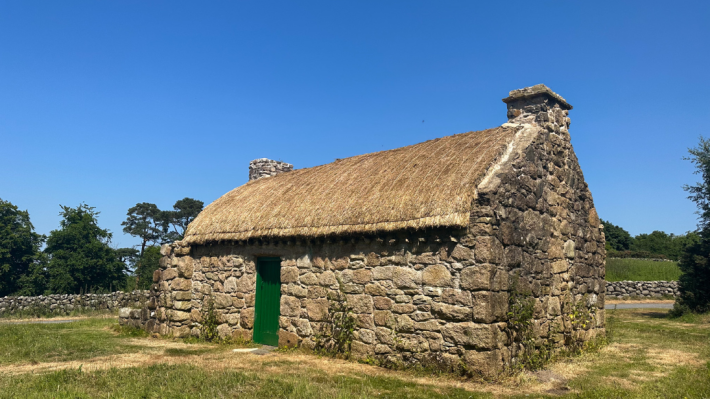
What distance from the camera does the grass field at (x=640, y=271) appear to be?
26.8 metres

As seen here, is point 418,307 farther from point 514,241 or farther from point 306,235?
point 306,235

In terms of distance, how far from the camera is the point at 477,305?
7059mm

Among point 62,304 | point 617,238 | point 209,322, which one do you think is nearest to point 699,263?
point 209,322

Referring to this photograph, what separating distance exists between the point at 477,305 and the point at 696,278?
46.0ft

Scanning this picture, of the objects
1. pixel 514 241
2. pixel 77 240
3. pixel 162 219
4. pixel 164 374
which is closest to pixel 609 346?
pixel 514 241

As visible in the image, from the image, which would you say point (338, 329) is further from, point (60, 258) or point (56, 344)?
point (60, 258)

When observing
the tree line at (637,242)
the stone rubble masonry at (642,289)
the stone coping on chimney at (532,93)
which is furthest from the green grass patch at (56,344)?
the tree line at (637,242)

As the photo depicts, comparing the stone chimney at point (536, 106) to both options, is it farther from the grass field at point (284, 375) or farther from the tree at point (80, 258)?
the tree at point (80, 258)

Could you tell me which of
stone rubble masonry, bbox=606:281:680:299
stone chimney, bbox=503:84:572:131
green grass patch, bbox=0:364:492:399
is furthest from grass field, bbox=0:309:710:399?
stone rubble masonry, bbox=606:281:680:299

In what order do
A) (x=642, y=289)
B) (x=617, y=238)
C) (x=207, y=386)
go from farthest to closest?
(x=617, y=238) < (x=642, y=289) < (x=207, y=386)

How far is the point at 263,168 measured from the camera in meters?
15.0

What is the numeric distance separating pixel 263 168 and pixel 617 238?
39.7 meters

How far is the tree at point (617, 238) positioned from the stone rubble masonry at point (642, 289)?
66.2 ft

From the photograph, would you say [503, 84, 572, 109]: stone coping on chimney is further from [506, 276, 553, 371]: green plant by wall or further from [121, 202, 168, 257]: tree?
[121, 202, 168, 257]: tree
